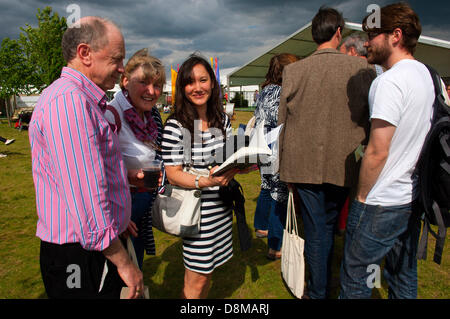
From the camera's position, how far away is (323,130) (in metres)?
2.29

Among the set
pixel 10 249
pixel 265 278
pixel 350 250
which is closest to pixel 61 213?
pixel 350 250

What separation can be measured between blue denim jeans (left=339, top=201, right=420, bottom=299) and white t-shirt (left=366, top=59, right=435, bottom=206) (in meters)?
0.10

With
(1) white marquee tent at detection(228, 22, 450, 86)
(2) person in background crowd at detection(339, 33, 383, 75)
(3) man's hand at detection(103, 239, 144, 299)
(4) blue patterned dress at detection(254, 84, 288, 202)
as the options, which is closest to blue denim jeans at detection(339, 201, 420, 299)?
(3) man's hand at detection(103, 239, 144, 299)

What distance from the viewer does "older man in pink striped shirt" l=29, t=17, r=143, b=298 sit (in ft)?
3.68

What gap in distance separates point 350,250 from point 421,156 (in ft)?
2.41

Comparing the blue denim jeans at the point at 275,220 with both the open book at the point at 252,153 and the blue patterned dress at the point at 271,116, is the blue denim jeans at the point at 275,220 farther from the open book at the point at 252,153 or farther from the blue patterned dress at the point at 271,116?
the open book at the point at 252,153

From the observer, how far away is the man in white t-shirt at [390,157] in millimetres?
1583

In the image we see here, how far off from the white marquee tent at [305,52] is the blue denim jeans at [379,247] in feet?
30.5

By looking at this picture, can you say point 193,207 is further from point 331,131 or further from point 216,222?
point 331,131

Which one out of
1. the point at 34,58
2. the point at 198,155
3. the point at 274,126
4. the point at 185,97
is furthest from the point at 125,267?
the point at 34,58

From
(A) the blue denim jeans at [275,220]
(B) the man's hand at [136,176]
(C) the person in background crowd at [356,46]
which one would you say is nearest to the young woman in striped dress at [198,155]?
(B) the man's hand at [136,176]

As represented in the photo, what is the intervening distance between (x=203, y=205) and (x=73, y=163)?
1047 mm

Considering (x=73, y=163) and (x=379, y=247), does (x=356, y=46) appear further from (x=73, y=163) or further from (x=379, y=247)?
(x=73, y=163)

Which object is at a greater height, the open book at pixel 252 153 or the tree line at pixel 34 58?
the tree line at pixel 34 58
